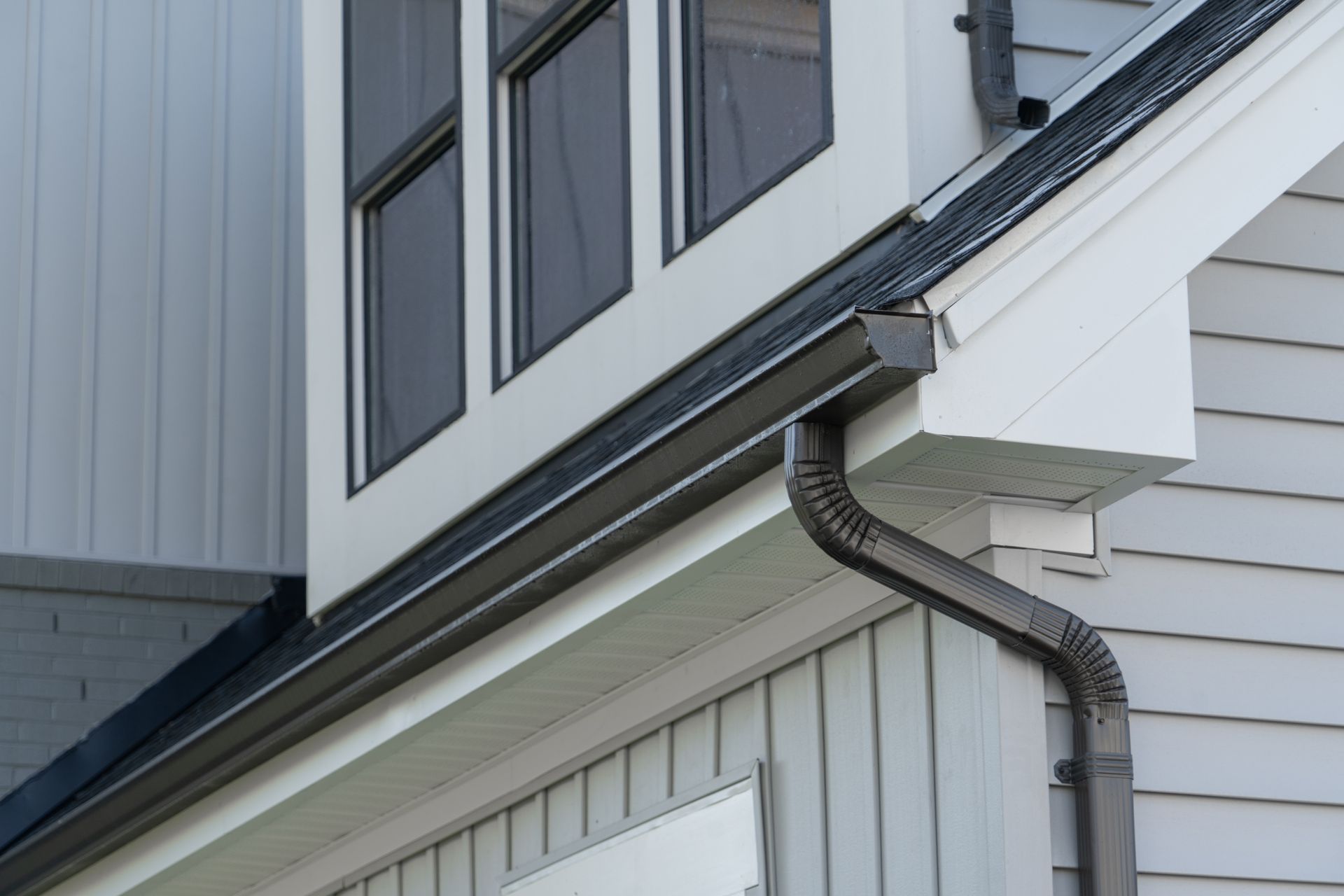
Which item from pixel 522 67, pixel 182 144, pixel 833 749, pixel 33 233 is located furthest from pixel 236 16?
pixel 833 749

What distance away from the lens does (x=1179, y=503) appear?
13.2ft

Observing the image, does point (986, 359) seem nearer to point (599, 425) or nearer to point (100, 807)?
point (599, 425)

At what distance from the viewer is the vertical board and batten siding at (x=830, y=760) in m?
3.92

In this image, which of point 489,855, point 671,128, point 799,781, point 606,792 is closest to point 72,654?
point 489,855

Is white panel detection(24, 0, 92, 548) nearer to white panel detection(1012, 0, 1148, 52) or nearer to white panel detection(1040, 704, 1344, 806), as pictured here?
white panel detection(1012, 0, 1148, 52)

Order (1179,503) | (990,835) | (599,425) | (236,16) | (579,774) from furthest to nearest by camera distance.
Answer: (236,16)
(599,425)
(579,774)
(1179,503)
(990,835)

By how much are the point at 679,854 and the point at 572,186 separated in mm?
2183

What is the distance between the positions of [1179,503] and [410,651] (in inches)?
69.1

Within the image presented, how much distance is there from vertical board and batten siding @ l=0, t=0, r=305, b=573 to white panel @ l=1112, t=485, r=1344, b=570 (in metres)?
5.04

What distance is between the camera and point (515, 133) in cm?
627

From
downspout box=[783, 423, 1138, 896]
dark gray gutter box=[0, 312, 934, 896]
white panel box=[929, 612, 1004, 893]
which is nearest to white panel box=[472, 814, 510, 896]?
dark gray gutter box=[0, 312, 934, 896]

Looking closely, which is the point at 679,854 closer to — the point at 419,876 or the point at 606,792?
the point at 606,792

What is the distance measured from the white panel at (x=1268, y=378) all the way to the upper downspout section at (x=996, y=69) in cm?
79

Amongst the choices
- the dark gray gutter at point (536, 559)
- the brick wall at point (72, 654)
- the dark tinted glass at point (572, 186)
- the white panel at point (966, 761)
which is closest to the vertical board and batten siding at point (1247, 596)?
the white panel at point (966, 761)
